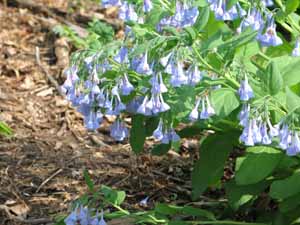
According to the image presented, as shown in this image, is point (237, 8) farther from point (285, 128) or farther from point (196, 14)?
point (285, 128)

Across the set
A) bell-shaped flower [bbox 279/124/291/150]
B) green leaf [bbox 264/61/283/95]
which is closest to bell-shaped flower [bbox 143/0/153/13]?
green leaf [bbox 264/61/283/95]

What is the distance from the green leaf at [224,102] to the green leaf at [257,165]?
0.32 meters

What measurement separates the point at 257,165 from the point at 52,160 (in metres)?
1.75

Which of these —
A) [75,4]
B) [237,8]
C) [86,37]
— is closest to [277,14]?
[237,8]

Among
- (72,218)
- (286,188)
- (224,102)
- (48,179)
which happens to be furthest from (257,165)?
(48,179)

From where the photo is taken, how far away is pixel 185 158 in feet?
14.3

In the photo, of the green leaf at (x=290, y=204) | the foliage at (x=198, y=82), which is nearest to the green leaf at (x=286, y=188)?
the foliage at (x=198, y=82)

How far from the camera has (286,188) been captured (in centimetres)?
274

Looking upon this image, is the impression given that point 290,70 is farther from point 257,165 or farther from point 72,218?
point 72,218

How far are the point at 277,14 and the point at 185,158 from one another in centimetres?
181

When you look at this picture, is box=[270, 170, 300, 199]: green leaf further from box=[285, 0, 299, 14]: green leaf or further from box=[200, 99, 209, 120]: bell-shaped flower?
box=[285, 0, 299, 14]: green leaf

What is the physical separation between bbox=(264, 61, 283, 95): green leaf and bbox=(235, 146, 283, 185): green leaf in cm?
33

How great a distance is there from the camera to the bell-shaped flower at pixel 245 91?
252 centimetres

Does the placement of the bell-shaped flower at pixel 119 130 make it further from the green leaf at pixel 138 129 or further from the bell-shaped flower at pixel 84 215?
the bell-shaped flower at pixel 84 215
